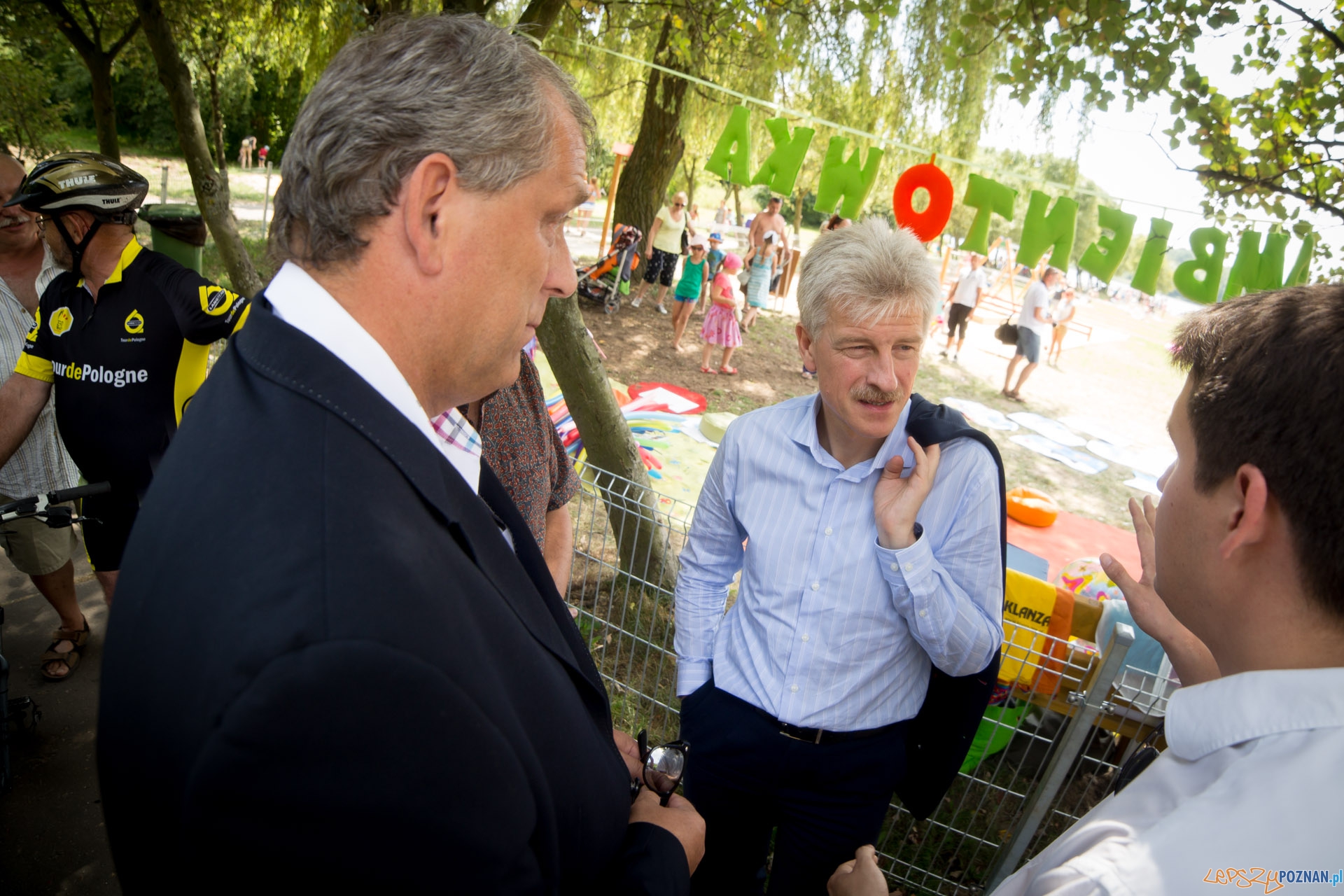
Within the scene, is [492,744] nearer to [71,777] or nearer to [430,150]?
[430,150]

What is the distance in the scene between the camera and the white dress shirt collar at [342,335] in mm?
875

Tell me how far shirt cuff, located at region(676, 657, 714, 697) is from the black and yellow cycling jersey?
1.92 m

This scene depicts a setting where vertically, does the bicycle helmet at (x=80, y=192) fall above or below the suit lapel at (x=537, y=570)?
above

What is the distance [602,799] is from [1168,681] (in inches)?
80.5

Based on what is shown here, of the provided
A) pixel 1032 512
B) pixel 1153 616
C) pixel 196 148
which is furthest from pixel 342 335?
pixel 196 148

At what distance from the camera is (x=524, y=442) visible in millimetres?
2176

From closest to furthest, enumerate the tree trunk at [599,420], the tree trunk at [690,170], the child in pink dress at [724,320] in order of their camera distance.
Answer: the tree trunk at [599,420] < the child in pink dress at [724,320] < the tree trunk at [690,170]

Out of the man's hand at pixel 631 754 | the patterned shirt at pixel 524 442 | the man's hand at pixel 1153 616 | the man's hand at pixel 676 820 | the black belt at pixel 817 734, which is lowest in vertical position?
the black belt at pixel 817 734

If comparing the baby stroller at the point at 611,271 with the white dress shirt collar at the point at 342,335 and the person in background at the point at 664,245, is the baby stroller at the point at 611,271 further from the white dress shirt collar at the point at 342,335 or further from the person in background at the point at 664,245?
the white dress shirt collar at the point at 342,335

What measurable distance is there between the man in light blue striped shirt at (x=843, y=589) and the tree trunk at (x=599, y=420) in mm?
1724

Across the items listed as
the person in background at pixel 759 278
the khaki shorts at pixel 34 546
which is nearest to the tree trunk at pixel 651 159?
the person in background at pixel 759 278

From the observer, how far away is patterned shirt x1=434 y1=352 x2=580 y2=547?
2123 mm

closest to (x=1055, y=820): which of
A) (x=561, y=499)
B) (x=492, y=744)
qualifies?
(x=561, y=499)

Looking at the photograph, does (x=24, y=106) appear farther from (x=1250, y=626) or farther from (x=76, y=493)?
(x=1250, y=626)
